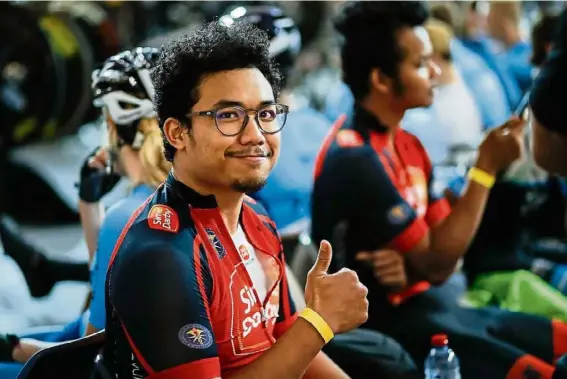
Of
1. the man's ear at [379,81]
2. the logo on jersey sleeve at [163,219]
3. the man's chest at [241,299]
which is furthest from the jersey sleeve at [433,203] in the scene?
the logo on jersey sleeve at [163,219]

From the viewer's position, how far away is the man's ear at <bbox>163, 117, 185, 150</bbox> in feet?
5.51

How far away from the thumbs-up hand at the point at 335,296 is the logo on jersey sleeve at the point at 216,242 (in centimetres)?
19

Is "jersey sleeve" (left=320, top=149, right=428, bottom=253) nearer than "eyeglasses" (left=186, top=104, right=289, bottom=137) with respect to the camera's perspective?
No

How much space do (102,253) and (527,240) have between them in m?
2.42

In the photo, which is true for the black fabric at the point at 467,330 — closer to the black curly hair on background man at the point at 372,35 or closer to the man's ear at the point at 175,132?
the black curly hair on background man at the point at 372,35

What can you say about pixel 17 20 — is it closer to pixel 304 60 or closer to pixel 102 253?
pixel 304 60

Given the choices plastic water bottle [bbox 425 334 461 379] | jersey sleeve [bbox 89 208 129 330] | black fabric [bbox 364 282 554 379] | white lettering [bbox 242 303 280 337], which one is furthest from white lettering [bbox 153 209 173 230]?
black fabric [bbox 364 282 554 379]

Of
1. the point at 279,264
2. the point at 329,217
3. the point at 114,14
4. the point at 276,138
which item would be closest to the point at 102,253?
the point at 279,264

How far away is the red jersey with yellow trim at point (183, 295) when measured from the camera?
1.52m

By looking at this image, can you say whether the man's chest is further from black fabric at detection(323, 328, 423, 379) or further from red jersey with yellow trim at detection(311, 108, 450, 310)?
red jersey with yellow trim at detection(311, 108, 450, 310)

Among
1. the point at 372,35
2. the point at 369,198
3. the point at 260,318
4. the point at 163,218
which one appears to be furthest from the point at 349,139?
the point at 163,218

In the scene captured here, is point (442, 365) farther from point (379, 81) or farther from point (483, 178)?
point (379, 81)

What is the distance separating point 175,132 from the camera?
169cm

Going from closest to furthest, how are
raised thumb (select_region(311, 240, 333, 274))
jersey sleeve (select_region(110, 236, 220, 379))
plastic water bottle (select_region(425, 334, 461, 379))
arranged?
jersey sleeve (select_region(110, 236, 220, 379)) < raised thumb (select_region(311, 240, 333, 274)) < plastic water bottle (select_region(425, 334, 461, 379))
